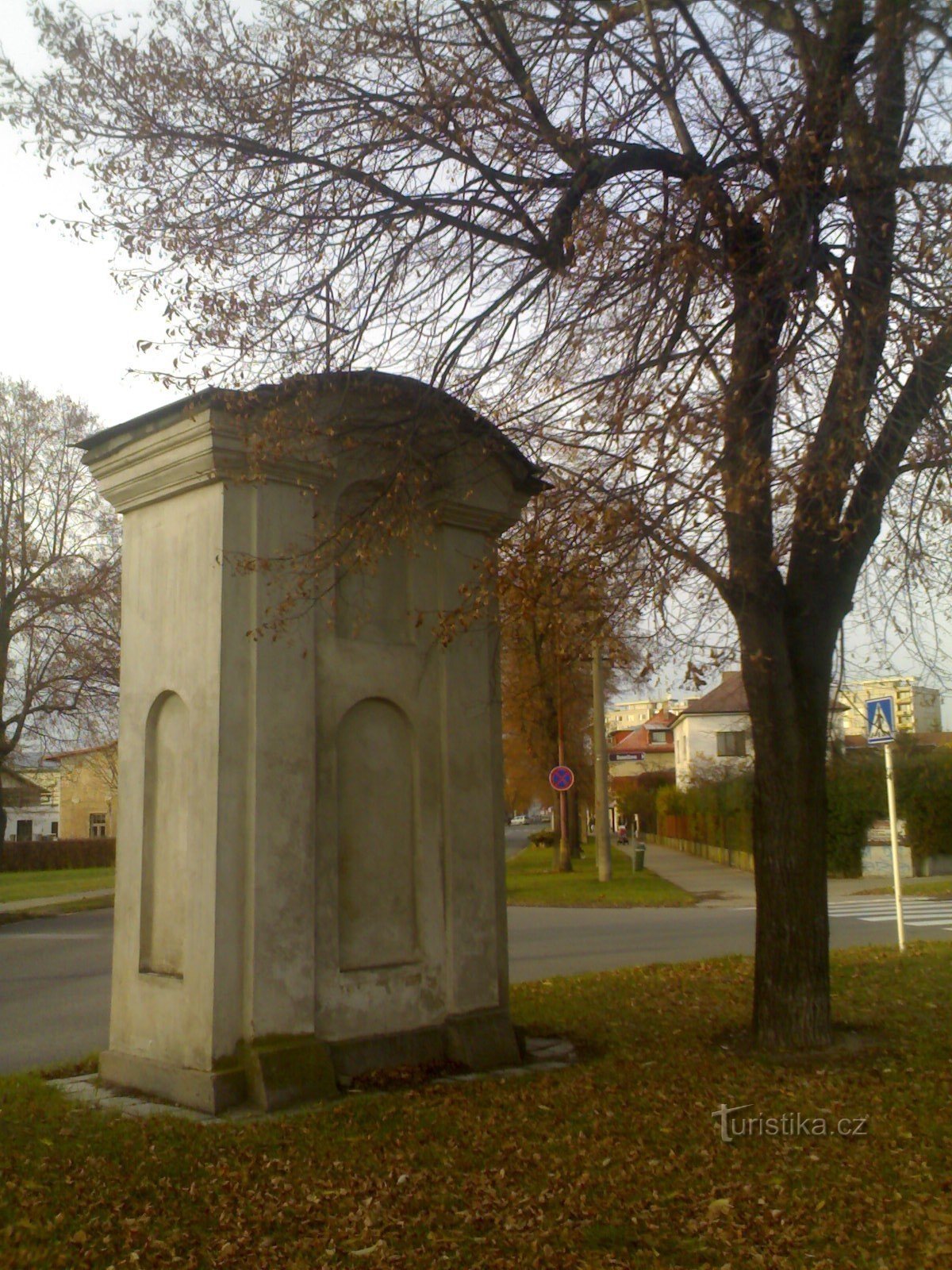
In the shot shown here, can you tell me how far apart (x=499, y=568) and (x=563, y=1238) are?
14.3 ft

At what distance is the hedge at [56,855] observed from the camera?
5603 centimetres

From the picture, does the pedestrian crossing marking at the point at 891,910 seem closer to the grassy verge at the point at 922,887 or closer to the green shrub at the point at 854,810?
the grassy verge at the point at 922,887

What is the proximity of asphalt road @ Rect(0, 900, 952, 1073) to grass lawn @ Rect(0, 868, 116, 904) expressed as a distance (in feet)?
31.0

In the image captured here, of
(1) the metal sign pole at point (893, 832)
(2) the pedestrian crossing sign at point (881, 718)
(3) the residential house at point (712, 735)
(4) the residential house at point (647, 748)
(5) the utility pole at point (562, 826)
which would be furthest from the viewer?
(4) the residential house at point (647, 748)

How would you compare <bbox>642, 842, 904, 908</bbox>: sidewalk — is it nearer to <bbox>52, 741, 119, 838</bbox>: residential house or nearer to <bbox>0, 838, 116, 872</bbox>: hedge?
<bbox>0, 838, 116, 872</bbox>: hedge

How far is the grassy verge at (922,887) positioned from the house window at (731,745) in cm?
1305

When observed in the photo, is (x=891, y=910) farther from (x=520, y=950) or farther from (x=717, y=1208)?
(x=717, y=1208)

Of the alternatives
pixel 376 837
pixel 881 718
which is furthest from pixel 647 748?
pixel 376 837

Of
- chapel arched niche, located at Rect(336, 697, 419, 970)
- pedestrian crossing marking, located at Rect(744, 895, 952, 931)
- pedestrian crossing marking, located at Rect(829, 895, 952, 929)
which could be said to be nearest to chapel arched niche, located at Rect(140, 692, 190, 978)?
chapel arched niche, located at Rect(336, 697, 419, 970)

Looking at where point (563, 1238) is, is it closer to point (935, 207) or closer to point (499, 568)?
point (499, 568)

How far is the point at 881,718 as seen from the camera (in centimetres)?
1239

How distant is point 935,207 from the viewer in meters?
7.56

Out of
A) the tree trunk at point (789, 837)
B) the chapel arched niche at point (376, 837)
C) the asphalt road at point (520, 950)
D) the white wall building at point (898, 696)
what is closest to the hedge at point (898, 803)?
the asphalt road at point (520, 950)

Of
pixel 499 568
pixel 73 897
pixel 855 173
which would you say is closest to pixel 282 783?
pixel 499 568
